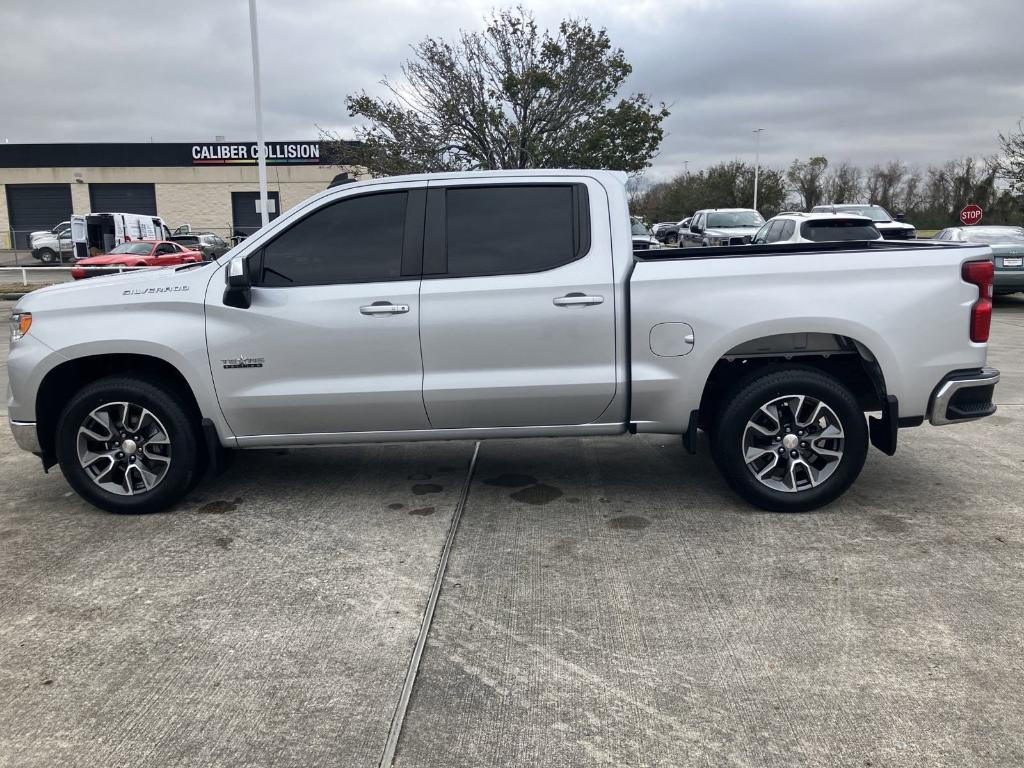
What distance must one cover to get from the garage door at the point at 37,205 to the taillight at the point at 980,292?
5559 centimetres

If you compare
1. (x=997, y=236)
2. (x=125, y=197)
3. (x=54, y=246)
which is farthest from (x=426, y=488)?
(x=125, y=197)

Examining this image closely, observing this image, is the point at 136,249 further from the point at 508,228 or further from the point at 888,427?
the point at 888,427

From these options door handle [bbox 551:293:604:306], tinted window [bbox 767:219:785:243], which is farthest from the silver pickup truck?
tinted window [bbox 767:219:785:243]

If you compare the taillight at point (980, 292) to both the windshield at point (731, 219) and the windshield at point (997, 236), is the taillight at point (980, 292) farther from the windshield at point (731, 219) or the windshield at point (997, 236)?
the windshield at point (731, 219)

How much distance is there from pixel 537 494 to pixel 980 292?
9.37ft

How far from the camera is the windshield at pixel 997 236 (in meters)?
16.5

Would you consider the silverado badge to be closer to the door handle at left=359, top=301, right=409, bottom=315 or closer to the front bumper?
the door handle at left=359, top=301, right=409, bottom=315

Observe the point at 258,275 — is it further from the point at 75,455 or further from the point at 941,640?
the point at 941,640

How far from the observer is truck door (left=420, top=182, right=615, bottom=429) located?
486 centimetres

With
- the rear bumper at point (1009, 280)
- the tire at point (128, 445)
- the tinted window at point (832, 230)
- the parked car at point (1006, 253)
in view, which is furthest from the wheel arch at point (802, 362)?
the rear bumper at point (1009, 280)

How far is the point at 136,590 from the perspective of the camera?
13.4 feet

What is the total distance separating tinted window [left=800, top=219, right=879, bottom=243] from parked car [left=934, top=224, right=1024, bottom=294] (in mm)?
3467

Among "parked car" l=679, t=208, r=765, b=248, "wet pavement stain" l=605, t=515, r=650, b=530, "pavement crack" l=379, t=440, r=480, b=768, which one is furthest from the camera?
"parked car" l=679, t=208, r=765, b=248

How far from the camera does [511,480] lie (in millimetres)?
5781
